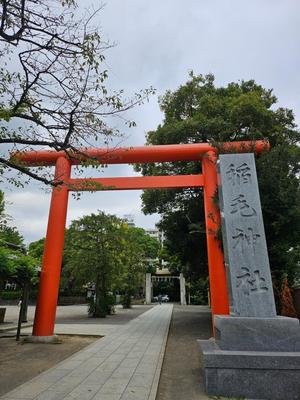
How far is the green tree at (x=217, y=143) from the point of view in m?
8.34

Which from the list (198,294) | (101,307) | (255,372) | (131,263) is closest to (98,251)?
(101,307)

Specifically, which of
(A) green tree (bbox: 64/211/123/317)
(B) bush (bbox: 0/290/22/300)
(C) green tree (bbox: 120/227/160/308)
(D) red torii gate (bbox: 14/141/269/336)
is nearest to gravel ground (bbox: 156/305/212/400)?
(D) red torii gate (bbox: 14/141/269/336)

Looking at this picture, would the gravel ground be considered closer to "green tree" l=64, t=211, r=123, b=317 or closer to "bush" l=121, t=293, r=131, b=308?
"green tree" l=64, t=211, r=123, b=317

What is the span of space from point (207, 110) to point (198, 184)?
3.79m

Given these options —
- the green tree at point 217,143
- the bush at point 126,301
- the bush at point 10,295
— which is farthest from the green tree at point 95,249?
the bush at point 10,295

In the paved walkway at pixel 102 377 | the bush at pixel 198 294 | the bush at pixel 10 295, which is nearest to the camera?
the paved walkway at pixel 102 377

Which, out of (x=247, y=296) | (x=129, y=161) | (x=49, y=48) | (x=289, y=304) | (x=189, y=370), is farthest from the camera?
(x=129, y=161)

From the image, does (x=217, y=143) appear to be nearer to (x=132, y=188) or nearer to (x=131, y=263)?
(x=132, y=188)

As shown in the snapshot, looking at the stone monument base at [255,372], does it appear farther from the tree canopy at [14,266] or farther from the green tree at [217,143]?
the tree canopy at [14,266]

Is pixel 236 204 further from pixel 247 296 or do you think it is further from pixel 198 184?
pixel 198 184

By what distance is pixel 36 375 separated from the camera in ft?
16.6

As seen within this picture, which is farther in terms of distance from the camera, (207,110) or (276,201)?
(207,110)

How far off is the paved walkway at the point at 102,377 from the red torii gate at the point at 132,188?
1848 millimetres

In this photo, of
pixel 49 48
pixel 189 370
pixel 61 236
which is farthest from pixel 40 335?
pixel 49 48
